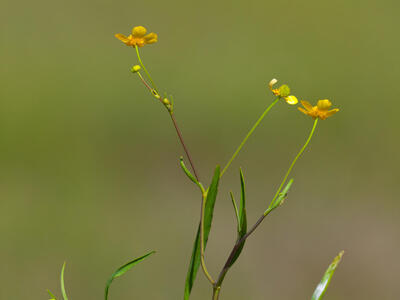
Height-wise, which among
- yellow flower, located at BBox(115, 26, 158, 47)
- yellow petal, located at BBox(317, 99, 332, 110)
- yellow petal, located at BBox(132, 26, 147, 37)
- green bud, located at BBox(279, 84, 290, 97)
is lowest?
yellow petal, located at BBox(317, 99, 332, 110)

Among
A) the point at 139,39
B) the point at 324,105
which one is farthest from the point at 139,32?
the point at 324,105

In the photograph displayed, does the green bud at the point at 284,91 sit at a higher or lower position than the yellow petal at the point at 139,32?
lower

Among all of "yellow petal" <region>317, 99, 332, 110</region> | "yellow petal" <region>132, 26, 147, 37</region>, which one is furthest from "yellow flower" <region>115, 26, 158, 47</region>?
"yellow petal" <region>317, 99, 332, 110</region>

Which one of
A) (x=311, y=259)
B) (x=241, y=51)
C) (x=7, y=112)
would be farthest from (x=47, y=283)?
(x=241, y=51)

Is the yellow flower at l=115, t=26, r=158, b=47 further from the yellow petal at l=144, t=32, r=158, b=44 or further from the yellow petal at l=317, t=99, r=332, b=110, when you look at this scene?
the yellow petal at l=317, t=99, r=332, b=110

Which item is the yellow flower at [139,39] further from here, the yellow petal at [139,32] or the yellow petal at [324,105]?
the yellow petal at [324,105]

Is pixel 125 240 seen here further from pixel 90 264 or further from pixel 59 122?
pixel 59 122

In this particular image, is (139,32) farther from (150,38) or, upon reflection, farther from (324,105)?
(324,105)

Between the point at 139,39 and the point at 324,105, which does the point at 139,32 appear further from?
the point at 324,105

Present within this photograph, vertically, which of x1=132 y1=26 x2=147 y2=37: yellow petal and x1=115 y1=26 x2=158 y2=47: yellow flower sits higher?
x1=132 y1=26 x2=147 y2=37: yellow petal

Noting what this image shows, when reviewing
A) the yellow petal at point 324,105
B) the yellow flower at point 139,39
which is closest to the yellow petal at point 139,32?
the yellow flower at point 139,39

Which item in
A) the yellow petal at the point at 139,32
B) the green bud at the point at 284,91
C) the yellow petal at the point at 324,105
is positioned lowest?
the yellow petal at the point at 324,105
